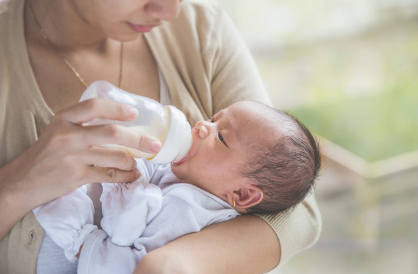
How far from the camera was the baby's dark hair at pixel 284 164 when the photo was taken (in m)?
1.41

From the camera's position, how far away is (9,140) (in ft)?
4.97

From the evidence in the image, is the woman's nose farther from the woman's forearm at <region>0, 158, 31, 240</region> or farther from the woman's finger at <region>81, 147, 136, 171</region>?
the woman's forearm at <region>0, 158, 31, 240</region>

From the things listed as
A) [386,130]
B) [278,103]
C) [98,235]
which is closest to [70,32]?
[98,235]

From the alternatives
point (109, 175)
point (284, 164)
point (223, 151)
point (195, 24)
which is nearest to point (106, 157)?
point (109, 175)

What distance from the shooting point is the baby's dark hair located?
141 centimetres

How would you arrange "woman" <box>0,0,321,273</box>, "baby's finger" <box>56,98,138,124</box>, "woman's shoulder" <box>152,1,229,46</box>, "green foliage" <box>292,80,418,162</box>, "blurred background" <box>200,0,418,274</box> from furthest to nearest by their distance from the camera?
"green foliage" <box>292,80,418,162</box> < "blurred background" <box>200,0,418,274</box> < "woman's shoulder" <box>152,1,229,46</box> < "woman" <box>0,0,321,273</box> < "baby's finger" <box>56,98,138,124</box>

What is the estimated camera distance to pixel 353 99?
3.35m

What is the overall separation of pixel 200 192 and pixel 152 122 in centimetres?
22

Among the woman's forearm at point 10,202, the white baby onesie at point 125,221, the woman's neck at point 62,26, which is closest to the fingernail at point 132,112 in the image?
the white baby onesie at point 125,221

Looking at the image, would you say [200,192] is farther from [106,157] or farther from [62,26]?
[62,26]

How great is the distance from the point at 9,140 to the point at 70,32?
377 mm

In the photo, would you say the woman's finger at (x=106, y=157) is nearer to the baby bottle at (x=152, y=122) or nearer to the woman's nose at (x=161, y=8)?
the baby bottle at (x=152, y=122)

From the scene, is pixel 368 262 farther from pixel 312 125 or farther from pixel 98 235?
pixel 98 235

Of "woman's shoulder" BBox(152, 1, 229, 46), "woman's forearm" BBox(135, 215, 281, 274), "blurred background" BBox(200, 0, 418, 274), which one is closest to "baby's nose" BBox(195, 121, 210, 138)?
"woman's forearm" BBox(135, 215, 281, 274)
